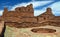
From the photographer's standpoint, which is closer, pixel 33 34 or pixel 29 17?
pixel 33 34

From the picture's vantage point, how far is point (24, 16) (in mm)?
47719

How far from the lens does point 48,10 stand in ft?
162

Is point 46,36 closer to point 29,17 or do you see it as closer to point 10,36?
point 10,36

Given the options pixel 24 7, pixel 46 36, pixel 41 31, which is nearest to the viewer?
pixel 46 36

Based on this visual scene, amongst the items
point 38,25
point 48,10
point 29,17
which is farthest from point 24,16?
point 38,25

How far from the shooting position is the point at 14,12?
49719mm

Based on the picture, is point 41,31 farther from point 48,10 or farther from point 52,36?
point 48,10

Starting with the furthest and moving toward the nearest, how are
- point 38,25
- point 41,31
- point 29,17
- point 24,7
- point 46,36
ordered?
point 24,7, point 29,17, point 38,25, point 41,31, point 46,36

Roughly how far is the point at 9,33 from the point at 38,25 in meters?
5.48

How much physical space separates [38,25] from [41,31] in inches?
156

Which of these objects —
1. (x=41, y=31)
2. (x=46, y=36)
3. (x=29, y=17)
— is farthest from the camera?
(x=29, y=17)

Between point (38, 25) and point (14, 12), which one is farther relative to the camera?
point (14, 12)

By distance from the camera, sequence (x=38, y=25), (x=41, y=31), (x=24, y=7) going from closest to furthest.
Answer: (x=41, y=31) → (x=38, y=25) → (x=24, y=7)

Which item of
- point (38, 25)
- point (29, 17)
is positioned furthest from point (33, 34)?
point (29, 17)
